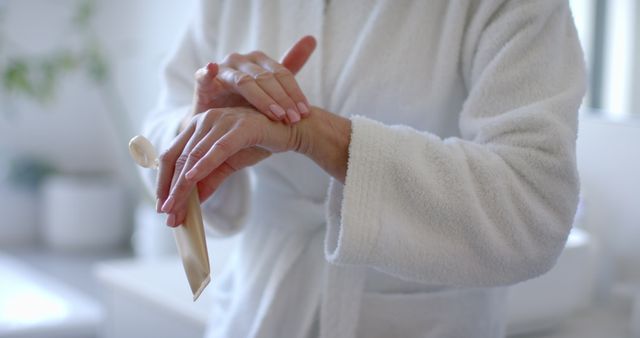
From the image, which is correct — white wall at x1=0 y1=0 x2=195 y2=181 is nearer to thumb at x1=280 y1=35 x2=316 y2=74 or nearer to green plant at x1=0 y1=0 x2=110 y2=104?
green plant at x1=0 y1=0 x2=110 y2=104

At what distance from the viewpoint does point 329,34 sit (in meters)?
0.87

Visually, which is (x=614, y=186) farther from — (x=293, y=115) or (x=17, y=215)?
(x=17, y=215)

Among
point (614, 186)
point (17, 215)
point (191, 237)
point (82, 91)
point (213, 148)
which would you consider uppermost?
point (213, 148)

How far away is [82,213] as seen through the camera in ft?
10.6

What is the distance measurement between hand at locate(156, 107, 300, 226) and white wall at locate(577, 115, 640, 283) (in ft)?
2.53

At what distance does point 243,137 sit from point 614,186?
0.86 metres

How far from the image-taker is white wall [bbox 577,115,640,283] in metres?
1.32

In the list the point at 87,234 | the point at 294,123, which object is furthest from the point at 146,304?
the point at 87,234

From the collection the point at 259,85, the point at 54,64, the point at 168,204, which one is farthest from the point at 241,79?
the point at 54,64

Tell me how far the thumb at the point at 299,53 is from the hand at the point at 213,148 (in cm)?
9

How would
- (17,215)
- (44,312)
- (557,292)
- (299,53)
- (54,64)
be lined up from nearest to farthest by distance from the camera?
(299,53)
(557,292)
(44,312)
(54,64)
(17,215)

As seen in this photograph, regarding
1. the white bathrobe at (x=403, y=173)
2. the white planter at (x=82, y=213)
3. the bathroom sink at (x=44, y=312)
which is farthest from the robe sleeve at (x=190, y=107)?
the white planter at (x=82, y=213)

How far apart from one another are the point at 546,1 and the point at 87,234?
2.79 m

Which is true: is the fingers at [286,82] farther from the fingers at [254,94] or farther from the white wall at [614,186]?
the white wall at [614,186]
